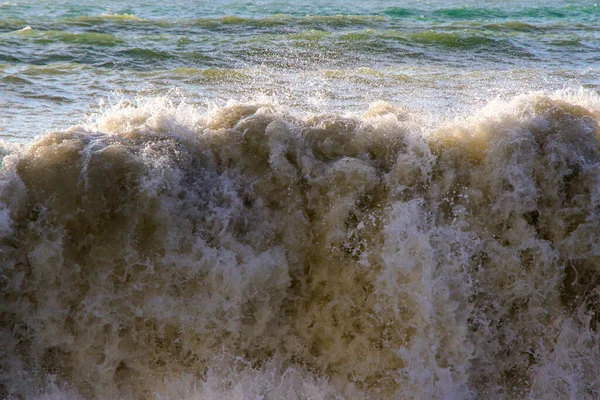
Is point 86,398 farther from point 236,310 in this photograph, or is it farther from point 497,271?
point 497,271

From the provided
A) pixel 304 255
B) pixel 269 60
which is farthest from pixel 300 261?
pixel 269 60

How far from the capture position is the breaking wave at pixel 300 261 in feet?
13.8

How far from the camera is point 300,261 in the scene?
447 cm

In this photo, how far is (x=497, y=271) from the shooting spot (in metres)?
4.47

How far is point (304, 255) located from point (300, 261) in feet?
0.15

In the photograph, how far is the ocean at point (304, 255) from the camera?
420 cm

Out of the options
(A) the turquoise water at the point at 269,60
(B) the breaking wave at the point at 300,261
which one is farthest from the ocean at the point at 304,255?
(A) the turquoise water at the point at 269,60

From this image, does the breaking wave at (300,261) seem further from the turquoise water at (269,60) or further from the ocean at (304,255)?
the turquoise water at (269,60)

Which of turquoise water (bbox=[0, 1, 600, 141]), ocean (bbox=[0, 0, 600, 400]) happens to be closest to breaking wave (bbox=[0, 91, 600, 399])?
ocean (bbox=[0, 0, 600, 400])

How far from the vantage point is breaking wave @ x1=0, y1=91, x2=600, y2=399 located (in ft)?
13.8

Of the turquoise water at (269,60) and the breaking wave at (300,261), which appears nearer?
the breaking wave at (300,261)

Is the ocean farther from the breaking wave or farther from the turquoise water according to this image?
the turquoise water

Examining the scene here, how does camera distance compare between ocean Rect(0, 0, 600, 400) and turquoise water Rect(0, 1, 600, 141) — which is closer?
ocean Rect(0, 0, 600, 400)

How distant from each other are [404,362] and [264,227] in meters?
1.22
